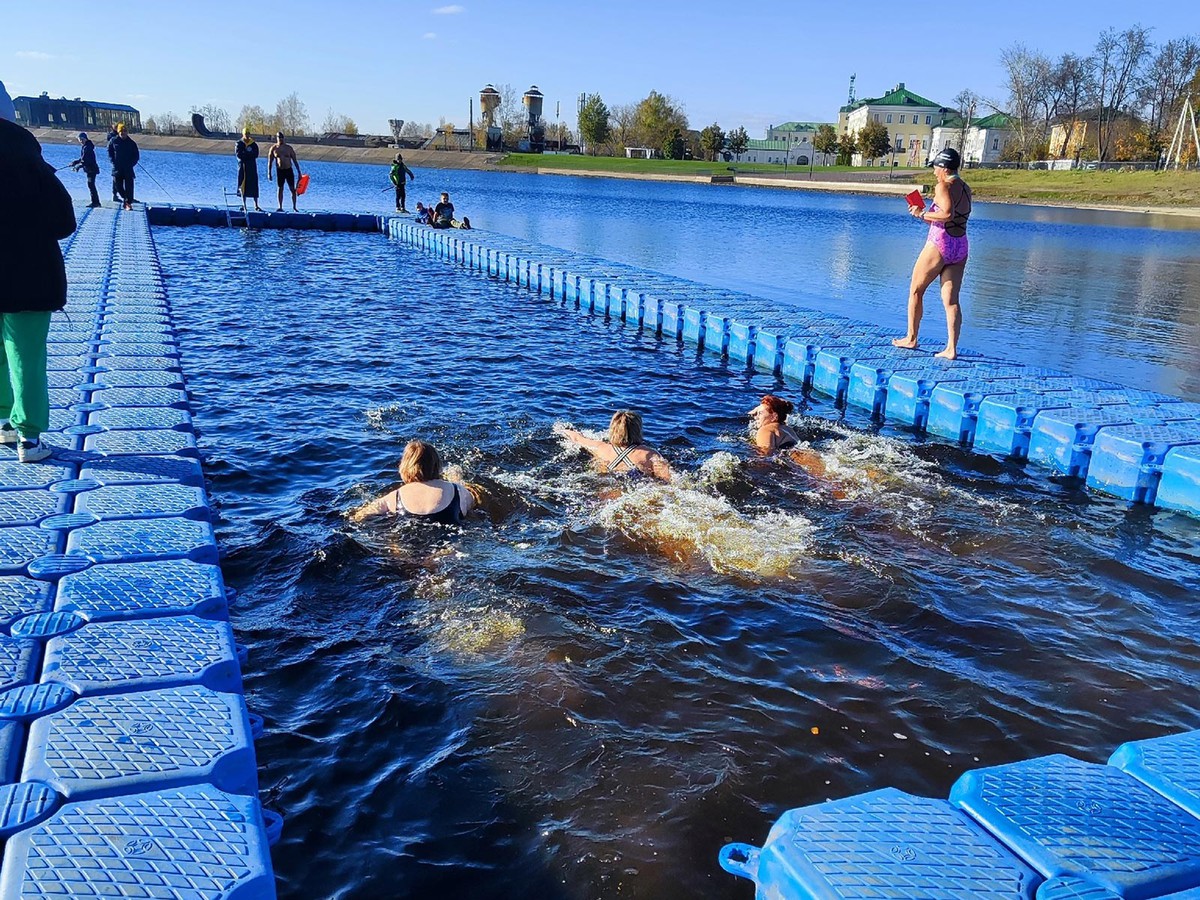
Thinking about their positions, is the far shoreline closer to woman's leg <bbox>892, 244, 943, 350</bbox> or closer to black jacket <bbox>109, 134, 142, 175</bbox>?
woman's leg <bbox>892, 244, 943, 350</bbox>

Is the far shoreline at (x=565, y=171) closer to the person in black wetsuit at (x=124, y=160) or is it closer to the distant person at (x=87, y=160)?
the person in black wetsuit at (x=124, y=160)

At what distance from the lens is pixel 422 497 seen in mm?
6715

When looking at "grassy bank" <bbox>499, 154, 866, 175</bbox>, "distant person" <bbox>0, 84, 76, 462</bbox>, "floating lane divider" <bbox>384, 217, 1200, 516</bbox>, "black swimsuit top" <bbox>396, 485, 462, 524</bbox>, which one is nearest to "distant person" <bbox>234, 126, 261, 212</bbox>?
"floating lane divider" <bbox>384, 217, 1200, 516</bbox>

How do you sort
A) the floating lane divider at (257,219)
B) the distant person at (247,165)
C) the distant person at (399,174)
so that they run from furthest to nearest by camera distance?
the distant person at (399,174) → the floating lane divider at (257,219) → the distant person at (247,165)

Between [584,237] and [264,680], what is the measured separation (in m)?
26.4

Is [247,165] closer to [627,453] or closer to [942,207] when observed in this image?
[942,207]

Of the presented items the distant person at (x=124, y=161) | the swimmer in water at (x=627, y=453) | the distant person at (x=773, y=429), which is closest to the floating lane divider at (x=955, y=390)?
the distant person at (x=773, y=429)

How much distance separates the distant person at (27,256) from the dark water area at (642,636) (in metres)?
1.72

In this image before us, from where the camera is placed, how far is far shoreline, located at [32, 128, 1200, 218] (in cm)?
5822

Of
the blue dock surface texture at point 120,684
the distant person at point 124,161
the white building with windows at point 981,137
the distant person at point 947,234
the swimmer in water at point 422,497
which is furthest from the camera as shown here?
the white building with windows at point 981,137

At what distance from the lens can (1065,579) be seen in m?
6.45

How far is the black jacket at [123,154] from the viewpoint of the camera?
21.5m

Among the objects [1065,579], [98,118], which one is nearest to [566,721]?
[1065,579]

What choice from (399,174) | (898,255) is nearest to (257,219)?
(399,174)
